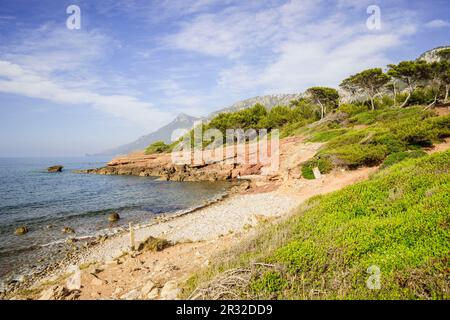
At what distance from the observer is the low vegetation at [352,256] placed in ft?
15.6

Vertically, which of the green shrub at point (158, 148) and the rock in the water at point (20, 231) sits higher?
the green shrub at point (158, 148)

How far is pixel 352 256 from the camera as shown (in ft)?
19.5

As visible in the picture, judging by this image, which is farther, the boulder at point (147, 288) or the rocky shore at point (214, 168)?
the rocky shore at point (214, 168)

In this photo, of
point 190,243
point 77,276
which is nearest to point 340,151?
point 190,243

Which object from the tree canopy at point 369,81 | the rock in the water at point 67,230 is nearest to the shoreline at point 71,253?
the rock in the water at point 67,230

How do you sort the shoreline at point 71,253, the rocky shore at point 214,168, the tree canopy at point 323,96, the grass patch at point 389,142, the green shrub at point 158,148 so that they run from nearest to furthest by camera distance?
the shoreline at point 71,253, the grass patch at point 389,142, the rocky shore at point 214,168, the tree canopy at point 323,96, the green shrub at point 158,148

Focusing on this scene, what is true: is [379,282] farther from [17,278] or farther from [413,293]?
[17,278]

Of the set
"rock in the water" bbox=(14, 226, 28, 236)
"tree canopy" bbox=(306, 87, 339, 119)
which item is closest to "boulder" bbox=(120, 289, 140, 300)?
"rock in the water" bbox=(14, 226, 28, 236)

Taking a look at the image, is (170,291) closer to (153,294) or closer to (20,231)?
(153,294)

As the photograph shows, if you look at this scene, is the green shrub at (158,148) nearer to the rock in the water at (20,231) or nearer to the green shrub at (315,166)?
the green shrub at (315,166)

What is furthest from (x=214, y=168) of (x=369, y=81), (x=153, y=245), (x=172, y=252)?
Result: (x=369, y=81)

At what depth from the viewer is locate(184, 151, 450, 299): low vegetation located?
475cm

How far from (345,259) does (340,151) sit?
18897 mm

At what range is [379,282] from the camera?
4.81m
